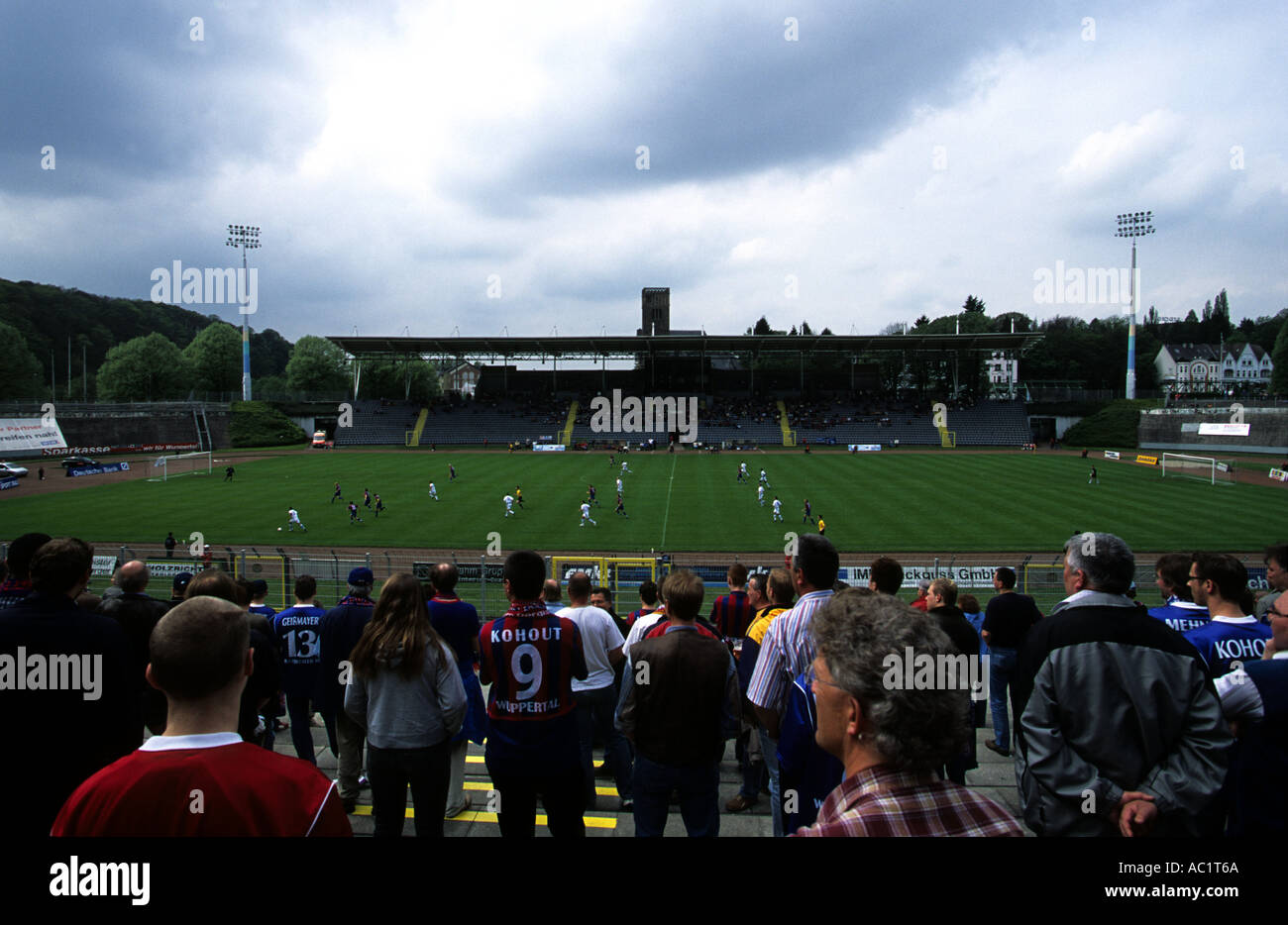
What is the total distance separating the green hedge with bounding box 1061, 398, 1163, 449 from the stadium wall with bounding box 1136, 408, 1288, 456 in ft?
4.22

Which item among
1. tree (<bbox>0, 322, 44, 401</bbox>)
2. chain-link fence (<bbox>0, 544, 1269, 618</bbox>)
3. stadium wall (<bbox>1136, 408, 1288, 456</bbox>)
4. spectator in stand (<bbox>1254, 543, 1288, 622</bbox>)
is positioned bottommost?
chain-link fence (<bbox>0, 544, 1269, 618</bbox>)

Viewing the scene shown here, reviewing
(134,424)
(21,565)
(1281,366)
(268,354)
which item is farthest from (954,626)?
(268,354)

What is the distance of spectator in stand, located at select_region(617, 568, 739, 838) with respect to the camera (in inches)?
172

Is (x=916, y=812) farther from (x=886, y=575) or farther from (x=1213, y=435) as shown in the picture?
(x=1213, y=435)

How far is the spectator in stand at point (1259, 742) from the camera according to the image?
3568 millimetres

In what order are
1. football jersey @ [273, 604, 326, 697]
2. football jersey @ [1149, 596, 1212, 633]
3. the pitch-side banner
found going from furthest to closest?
the pitch-side banner, football jersey @ [273, 604, 326, 697], football jersey @ [1149, 596, 1212, 633]

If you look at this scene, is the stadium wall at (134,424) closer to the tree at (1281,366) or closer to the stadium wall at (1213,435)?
the stadium wall at (1213,435)

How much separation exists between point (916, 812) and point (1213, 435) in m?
77.1

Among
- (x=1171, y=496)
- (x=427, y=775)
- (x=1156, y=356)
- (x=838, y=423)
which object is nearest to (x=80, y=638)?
(x=427, y=775)

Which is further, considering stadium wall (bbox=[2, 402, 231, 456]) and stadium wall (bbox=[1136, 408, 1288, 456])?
stadium wall (bbox=[2, 402, 231, 456])

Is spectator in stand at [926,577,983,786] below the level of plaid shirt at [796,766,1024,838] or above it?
below

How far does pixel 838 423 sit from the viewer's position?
7588cm

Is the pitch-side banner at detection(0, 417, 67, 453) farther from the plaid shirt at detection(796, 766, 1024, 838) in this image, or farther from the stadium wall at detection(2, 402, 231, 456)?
the plaid shirt at detection(796, 766, 1024, 838)

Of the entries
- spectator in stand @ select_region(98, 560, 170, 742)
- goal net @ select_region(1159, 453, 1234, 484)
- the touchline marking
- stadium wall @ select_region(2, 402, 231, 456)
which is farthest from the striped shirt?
stadium wall @ select_region(2, 402, 231, 456)
